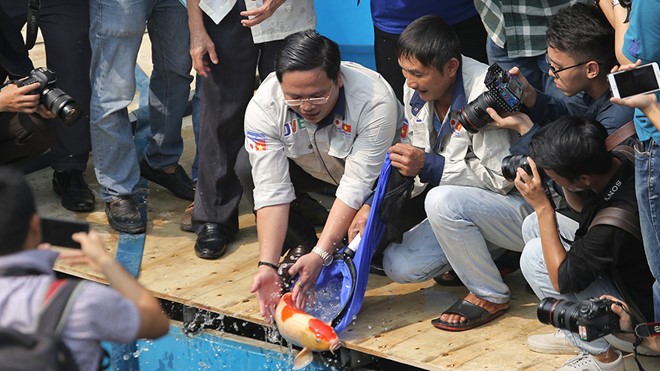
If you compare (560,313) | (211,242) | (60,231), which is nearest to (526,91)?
(560,313)

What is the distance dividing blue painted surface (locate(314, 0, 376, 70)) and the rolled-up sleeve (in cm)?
159

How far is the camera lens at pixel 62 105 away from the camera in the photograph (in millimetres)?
4727

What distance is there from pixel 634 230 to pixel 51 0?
2.87 metres

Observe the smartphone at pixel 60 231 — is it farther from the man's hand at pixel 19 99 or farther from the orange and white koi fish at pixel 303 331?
the man's hand at pixel 19 99

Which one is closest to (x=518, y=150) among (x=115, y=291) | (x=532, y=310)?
(x=532, y=310)

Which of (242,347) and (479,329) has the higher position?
(479,329)

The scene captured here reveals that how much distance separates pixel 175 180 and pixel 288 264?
141 centimetres

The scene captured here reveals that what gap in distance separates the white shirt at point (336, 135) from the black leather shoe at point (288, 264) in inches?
10.1

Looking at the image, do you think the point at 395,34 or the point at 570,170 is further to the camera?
the point at 395,34

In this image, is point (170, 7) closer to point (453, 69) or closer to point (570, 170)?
point (453, 69)

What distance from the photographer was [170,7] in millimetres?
5352

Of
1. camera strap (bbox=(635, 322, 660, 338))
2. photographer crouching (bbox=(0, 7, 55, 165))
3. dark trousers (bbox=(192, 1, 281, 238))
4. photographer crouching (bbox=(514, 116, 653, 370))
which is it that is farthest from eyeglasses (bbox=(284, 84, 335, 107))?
camera strap (bbox=(635, 322, 660, 338))

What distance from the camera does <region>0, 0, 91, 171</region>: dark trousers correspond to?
5168mm

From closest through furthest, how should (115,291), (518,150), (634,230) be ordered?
(115,291)
(634,230)
(518,150)
